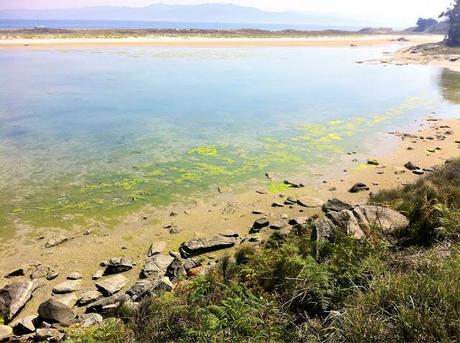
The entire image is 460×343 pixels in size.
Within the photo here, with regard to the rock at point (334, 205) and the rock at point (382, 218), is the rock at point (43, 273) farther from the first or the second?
the rock at point (334, 205)

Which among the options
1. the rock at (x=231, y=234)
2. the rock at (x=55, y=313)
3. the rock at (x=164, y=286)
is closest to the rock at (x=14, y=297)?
the rock at (x=55, y=313)

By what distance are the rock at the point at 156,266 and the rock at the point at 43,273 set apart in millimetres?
2434

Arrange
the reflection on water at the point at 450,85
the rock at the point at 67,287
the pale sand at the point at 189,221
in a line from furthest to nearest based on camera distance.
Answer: the reflection on water at the point at 450,85
the pale sand at the point at 189,221
the rock at the point at 67,287

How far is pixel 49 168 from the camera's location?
1836 centimetres

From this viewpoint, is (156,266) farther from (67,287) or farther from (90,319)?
(90,319)

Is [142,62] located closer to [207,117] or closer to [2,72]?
[2,72]

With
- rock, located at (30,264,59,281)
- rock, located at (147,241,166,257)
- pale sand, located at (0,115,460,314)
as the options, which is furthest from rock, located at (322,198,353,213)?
rock, located at (30,264,59,281)

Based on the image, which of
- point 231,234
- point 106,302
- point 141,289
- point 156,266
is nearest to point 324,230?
point 231,234

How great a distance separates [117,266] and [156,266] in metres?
1.09

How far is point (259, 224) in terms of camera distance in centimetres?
1380

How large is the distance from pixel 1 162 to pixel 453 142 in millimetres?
22924

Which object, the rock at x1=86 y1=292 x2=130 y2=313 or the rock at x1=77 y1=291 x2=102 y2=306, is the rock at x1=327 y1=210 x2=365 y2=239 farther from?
the rock at x1=77 y1=291 x2=102 y2=306

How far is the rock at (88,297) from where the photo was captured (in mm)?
10073

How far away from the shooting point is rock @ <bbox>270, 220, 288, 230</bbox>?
1365cm
